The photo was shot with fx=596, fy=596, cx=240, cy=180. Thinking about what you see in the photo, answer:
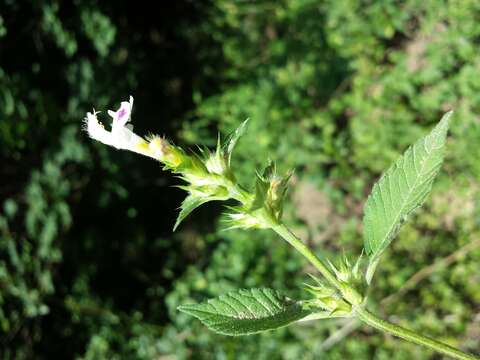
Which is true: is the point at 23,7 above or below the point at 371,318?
above

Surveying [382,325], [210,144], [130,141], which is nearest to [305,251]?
[382,325]

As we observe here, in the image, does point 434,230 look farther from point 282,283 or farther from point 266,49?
point 266,49

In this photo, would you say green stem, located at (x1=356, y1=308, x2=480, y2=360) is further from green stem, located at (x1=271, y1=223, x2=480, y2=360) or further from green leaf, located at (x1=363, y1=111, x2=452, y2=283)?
green leaf, located at (x1=363, y1=111, x2=452, y2=283)

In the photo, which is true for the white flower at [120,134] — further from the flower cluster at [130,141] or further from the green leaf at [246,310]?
the green leaf at [246,310]

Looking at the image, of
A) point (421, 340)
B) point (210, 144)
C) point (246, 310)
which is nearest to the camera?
point (421, 340)

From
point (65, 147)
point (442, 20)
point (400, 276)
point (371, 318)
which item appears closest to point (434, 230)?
point (400, 276)

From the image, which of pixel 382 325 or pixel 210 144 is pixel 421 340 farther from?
pixel 210 144

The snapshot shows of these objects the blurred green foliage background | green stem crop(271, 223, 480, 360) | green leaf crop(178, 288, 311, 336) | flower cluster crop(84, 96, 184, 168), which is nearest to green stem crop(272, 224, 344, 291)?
green stem crop(271, 223, 480, 360)

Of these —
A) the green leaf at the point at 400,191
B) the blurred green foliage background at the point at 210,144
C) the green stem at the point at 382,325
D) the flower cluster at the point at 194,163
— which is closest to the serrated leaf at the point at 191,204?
the flower cluster at the point at 194,163
